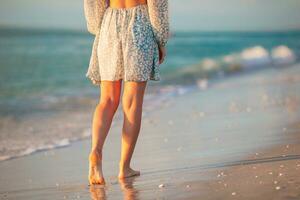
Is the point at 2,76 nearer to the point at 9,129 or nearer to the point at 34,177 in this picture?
the point at 9,129

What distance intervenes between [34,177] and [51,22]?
88.7 ft

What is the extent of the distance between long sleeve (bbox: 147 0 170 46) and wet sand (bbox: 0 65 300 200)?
88 centimetres

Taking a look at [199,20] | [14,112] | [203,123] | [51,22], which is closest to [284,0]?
[199,20]

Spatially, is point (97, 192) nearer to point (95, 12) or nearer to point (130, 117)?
point (130, 117)

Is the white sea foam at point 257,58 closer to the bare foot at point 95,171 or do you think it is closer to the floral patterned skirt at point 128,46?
the floral patterned skirt at point 128,46

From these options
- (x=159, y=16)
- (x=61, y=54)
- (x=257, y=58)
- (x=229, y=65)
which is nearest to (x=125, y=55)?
(x=159, y=16)

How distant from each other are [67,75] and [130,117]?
12.5m

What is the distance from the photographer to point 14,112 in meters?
11.1

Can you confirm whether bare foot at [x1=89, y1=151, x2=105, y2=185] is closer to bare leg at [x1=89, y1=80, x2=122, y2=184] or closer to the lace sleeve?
bare leg at [x1=89, y1=80, x2=122, y2=184]

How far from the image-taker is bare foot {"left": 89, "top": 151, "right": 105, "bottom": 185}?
5.17 m

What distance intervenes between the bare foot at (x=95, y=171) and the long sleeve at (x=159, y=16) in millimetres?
851

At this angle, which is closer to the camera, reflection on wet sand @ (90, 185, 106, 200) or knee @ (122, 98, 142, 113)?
reflection on wet sand @ (90, 185, 106, 200)

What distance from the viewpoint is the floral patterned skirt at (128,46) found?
523cm

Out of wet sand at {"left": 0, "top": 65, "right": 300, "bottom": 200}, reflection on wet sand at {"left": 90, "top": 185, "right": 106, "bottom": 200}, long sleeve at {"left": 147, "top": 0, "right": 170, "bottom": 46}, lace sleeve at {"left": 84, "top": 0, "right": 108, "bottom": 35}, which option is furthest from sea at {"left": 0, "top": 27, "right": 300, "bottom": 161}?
A: long sleeve at {"left": 147, "top": 0, "right": 170, "bottom": 46}
